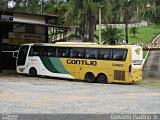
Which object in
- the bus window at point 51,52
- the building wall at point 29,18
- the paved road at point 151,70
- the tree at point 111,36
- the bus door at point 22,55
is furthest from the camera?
the tree at point 111,36

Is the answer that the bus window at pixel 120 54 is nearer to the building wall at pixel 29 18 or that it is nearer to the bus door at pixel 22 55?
the bus door at pixel 22 55

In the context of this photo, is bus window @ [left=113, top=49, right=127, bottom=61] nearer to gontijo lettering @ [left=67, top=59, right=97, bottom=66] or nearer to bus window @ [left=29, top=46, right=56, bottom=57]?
gontijo lettering @ [left=67, top=59, right=97, bottom=66]

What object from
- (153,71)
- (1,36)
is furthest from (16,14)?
(153,71)

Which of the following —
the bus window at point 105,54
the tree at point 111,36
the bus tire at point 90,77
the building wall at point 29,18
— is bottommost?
the bus tire at point 90,77

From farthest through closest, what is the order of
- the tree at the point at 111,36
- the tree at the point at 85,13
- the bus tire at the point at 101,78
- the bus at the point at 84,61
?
1. the tree at the point at 111,36
2. the tree at the point at 85,13
3. the bus tire at the point at 101,78
4. the bus at the point at 84,61

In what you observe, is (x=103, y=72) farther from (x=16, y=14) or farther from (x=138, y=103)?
(x=138, y=103)

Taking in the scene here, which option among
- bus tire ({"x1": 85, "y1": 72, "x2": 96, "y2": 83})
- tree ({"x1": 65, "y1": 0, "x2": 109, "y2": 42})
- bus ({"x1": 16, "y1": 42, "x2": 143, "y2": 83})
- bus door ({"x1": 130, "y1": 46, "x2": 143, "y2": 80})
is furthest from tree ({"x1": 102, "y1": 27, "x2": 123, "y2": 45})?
bus door ({"x1": 130, "y1": 46, "x2": 143, "y2": 80})

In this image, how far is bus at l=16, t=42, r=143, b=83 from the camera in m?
28.2

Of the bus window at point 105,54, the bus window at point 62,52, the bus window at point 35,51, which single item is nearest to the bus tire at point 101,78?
the bus window at point 105,54

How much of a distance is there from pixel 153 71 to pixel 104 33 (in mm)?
15361

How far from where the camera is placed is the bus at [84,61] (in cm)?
2825

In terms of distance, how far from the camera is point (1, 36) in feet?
116

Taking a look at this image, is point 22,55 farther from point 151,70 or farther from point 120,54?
point 151,70

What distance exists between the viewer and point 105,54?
2906 cm
